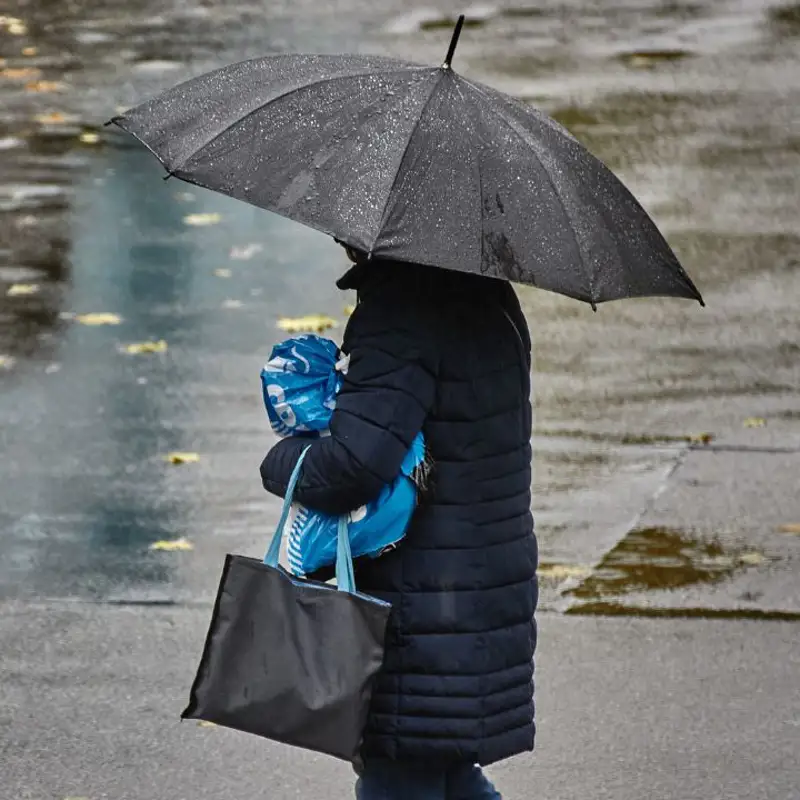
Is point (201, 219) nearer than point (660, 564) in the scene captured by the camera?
No

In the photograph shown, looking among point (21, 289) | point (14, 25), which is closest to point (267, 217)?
point (21, 289)

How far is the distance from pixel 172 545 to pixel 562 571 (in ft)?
→ 4.49

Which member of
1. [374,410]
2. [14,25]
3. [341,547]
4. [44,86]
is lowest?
[14,25]

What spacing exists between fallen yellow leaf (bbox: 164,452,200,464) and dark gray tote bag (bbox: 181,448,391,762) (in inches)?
146

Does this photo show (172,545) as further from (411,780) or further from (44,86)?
(44,86)

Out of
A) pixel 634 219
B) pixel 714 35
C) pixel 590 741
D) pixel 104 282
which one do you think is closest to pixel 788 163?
pixel 714 35

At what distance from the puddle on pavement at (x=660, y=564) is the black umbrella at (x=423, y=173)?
2514 millimetres

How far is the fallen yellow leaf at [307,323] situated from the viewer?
8906 millimetres

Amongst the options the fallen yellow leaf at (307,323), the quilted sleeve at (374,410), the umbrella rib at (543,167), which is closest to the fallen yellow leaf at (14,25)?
the fallen yellow leaf at (307,323)

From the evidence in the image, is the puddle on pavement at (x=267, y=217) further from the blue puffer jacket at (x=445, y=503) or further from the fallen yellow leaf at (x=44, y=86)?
the blue puffer jacket at (x=445, y=503)

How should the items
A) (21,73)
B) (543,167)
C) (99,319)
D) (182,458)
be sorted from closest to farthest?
(543,167), (182,458), (99,319), (21,73)

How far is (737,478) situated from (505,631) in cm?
367

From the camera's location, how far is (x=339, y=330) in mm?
8914

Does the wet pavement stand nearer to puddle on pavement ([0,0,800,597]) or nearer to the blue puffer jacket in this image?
puddle on pavement ([0,0,800,597])
